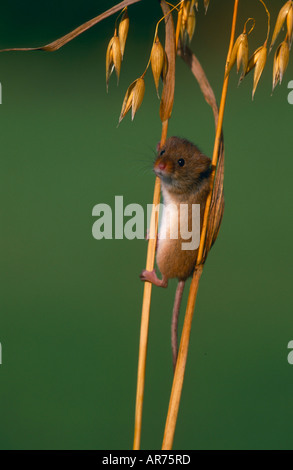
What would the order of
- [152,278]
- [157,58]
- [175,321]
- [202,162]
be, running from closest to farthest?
[157,58] < [152,278] < [175,321] < [202,162]

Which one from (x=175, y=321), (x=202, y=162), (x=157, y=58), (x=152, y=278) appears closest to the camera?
(x=157, y=58)

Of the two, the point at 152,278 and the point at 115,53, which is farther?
the point at 152,278

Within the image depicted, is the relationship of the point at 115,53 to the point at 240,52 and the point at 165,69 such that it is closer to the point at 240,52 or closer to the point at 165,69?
the point at 165,69

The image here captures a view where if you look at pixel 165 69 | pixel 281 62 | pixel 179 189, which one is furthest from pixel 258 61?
pixel 179 189

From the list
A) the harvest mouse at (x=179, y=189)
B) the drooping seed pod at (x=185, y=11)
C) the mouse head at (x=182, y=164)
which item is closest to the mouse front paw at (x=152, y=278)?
the harvest mouse at (x=179, y=189)

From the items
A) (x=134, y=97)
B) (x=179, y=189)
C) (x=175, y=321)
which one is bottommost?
(x=175, y=321)

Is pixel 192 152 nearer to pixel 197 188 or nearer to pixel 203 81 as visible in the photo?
pixel 197 188

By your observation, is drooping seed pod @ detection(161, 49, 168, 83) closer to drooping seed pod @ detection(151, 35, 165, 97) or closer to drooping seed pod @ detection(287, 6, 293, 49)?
drooping seed pod @ detection(151, 35, 165, 97)
